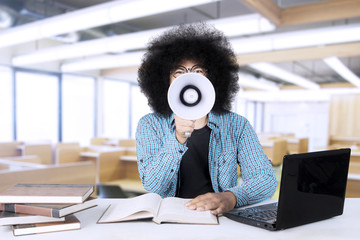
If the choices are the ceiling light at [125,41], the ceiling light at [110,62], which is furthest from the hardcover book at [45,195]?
the ceiling light at [110,62]

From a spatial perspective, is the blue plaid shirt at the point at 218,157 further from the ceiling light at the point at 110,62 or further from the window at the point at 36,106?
the window at the point at 36,106

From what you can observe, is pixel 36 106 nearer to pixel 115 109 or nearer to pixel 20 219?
pixel 115 109

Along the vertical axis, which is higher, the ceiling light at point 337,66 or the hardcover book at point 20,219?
the ceiling light at point 337,66

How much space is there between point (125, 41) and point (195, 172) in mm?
3284

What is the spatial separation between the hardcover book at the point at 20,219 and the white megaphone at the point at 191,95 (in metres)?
0.53

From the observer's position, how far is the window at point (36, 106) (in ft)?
23.3

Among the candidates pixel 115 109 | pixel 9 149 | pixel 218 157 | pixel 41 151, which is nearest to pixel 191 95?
pixel 218 157

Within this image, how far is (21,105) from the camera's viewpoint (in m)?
7.10

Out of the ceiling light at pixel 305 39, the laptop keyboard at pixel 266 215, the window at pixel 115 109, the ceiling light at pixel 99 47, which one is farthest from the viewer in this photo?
the window at pixel 115 109

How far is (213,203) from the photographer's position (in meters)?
1.14

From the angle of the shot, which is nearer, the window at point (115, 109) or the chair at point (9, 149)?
the chair at point (9, 149)

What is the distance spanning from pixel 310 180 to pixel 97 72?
8.44m

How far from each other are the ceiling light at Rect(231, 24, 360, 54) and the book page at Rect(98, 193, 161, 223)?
135 inches

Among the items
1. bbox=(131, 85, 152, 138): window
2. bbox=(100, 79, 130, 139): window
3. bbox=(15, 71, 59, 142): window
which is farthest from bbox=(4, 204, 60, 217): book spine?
bbox=(131, 85, 152, 138): window
